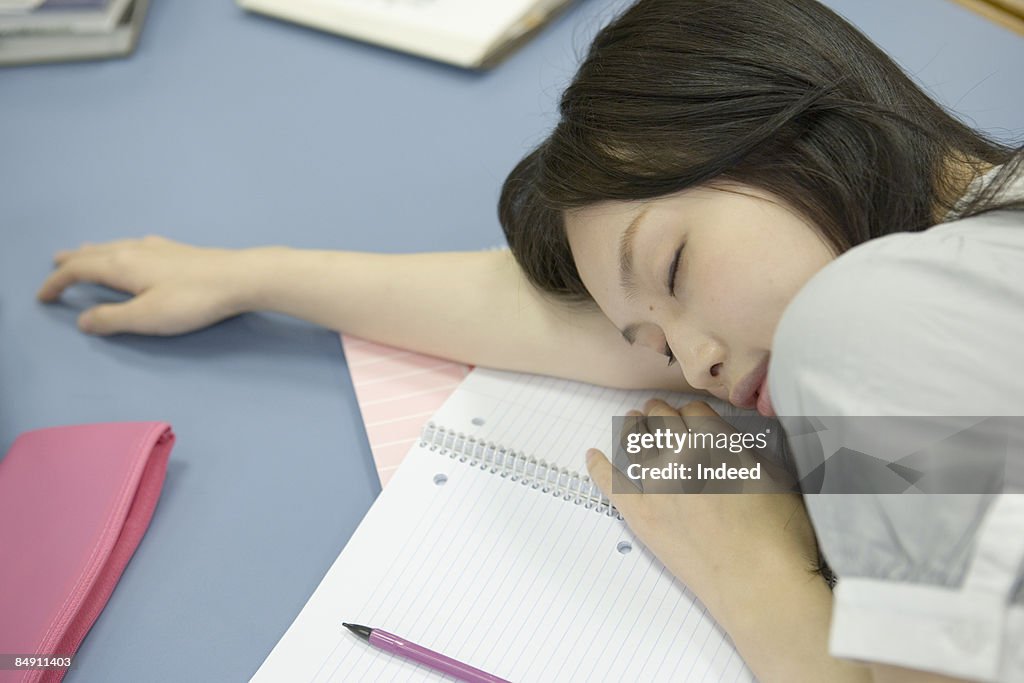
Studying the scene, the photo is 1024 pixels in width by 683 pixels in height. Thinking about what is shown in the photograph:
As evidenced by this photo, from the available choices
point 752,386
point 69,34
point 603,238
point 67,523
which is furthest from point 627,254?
point 69,34

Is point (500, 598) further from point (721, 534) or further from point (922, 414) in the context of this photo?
point (922, 414)

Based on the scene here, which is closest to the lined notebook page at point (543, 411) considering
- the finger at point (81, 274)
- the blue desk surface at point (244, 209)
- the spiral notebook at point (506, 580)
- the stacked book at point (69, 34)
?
the spiral notebook at point (506, 580)

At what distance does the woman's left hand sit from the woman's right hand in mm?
446

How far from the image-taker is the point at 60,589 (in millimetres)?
752

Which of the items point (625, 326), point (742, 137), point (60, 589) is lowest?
point (60, 589)

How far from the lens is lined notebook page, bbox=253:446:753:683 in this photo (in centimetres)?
69

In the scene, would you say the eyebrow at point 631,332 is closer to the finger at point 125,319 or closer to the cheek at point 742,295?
the cheek at point 742,295

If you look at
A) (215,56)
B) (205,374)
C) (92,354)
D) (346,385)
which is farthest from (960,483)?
(215,56)

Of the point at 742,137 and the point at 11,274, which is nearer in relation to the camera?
the point at 742,137

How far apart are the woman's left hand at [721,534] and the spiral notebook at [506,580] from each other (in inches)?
0.7

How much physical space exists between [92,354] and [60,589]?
0.32 metres

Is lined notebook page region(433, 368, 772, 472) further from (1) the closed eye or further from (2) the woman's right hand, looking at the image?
(2) the woman's right hand

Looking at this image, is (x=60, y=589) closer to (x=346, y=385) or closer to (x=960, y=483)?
(x=346, y=385)

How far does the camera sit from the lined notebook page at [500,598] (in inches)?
27.2
